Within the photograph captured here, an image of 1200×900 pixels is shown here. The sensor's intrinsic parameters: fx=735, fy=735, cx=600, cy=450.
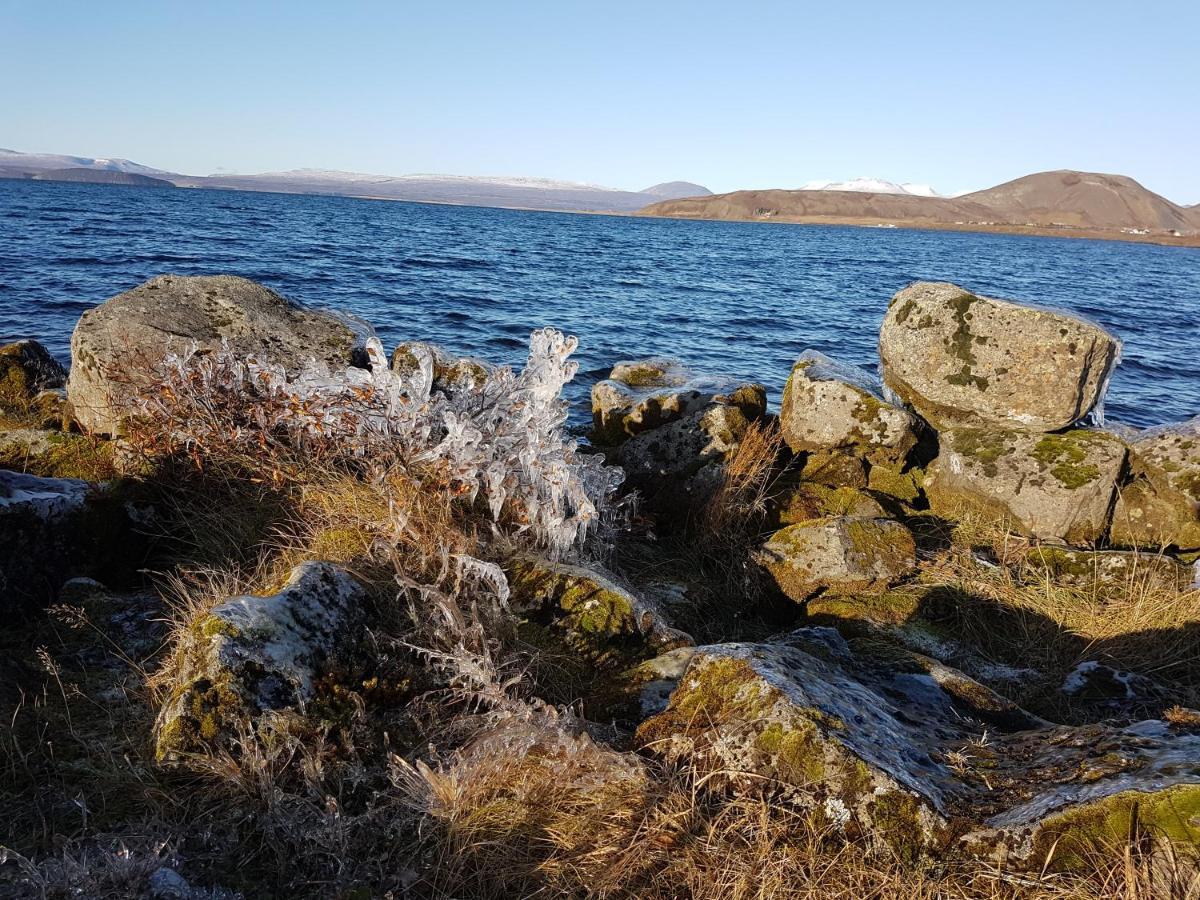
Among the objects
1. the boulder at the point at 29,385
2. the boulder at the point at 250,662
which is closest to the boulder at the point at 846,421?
the boulder at the point at 250,662

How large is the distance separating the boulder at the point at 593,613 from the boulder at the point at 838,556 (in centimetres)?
187

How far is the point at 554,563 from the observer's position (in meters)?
4.38

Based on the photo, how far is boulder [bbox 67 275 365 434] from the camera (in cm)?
642

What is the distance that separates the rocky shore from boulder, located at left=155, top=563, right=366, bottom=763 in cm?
1

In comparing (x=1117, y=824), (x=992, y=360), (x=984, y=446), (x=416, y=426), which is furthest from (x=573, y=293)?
(x=1117, y=824)

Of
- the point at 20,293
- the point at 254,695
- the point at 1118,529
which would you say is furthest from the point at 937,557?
the point at 20,293

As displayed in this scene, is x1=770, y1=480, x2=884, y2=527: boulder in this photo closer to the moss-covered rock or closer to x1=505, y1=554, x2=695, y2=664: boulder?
x1=505, y1=554, x2=695, y2=664: boulder

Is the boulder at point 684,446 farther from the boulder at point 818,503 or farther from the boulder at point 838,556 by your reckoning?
the boulder at point 838,556

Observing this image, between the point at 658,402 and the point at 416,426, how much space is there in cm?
387

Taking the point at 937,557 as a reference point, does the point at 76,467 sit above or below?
above

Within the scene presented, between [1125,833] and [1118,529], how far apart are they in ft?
19.6

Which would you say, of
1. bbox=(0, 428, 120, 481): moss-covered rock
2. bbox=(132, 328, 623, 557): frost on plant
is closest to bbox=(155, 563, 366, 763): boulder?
bbox=(132, 328, 623, 557): frost on plant

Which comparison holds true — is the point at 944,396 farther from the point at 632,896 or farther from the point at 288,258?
the point at 288,258

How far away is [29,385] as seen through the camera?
30.8 feet
